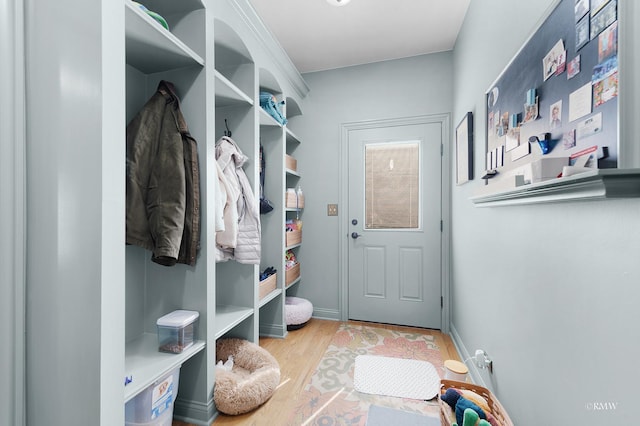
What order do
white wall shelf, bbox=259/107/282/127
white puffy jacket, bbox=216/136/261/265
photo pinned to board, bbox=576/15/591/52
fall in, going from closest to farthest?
photo pinned to board, bbox=576/15/591/52
white puffy jacket, bbox=216/136/261/265
white wall shelf, bbox=259/107/282/127

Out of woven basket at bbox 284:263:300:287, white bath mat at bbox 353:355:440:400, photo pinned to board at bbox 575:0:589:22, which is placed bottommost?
white bath mat at bbox 353:355:440:400

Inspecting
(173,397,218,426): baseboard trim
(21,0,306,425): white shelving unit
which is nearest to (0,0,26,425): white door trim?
(21,0,306,425): white shelving unit

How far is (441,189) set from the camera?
271 centimetres

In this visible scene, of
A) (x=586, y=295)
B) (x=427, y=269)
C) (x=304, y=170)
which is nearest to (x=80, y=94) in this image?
(x=586, y=295)

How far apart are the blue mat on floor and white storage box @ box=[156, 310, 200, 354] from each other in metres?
1.05

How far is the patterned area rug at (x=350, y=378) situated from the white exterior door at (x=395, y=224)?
0.26 metres

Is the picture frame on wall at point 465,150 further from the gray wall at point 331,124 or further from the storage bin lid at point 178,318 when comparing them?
the storage bin lid at point 178,318

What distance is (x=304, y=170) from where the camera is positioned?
3.06 m

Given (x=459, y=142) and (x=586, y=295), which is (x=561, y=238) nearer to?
(x=586, y=295)

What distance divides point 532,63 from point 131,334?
2.25 metres

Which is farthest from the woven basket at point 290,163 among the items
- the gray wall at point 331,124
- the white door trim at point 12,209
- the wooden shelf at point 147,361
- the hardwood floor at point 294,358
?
the white door trim at point 12,209

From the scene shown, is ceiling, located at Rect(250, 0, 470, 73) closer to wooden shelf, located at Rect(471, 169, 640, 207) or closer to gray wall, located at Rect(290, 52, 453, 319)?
gray wall, located at Rect(290, 52, 453, 319)

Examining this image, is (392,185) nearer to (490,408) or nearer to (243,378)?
(490,408)

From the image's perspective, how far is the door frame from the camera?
2676 mm
